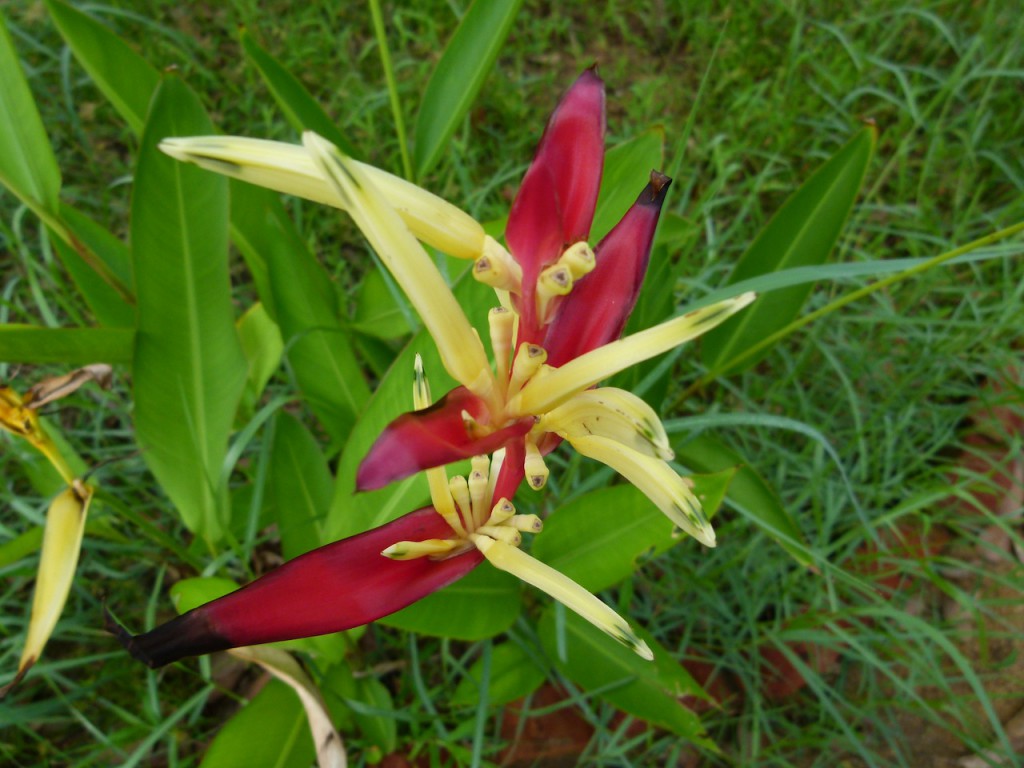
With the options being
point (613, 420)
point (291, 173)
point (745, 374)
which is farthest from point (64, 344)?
point (745, 374)

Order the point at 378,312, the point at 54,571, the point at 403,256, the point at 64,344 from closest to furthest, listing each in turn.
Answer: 1. the point at 403,256
2. the point at 54,571
3. the point at 64,344
4. the point at 378,312

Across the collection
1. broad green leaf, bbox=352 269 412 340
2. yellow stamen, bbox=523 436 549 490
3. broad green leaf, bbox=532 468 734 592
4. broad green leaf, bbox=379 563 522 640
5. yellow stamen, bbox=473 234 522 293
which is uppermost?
yellow stamen, bbox=473 234 522 293

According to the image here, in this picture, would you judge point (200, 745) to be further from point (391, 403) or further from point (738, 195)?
point (738, 195)

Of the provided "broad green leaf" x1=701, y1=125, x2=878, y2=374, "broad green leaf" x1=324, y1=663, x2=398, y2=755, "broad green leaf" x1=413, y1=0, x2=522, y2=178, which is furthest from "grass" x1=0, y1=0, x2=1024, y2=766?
"broad green leaf" x1=413, y1=0, x2=522, y2=178

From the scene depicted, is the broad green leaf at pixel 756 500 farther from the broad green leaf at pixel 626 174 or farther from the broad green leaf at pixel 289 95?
the broad green leaf at pixel 289 95

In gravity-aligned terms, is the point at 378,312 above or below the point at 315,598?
below

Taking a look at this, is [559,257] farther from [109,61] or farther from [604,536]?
[109,61]

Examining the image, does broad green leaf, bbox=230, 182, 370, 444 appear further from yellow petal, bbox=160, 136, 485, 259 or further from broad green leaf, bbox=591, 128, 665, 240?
yellow petal, bbox=160, 136, 485, 259
